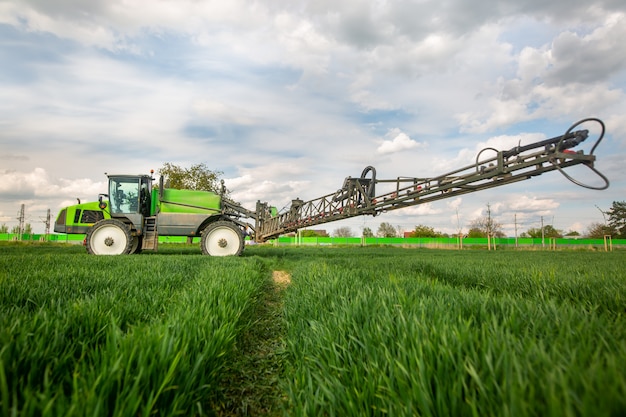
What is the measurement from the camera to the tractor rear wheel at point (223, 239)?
39.3 feet

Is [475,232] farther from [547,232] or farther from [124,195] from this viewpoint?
[124,195]

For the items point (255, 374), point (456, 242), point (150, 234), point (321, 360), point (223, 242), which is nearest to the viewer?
point (321, 360)

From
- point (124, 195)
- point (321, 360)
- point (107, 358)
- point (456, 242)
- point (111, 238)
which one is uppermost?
point (124, 195)

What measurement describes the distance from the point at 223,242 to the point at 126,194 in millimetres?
3863

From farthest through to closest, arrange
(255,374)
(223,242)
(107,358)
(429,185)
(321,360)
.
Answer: (223,242)
(429,185)
(255,374)
(321,360)
(107,358)

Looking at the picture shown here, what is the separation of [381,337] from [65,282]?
4.47 meters

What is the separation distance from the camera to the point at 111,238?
11148mm

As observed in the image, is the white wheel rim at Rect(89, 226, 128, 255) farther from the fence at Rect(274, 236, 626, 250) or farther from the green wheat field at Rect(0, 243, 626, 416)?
the fence at Rect(274, 236, 626, 250)

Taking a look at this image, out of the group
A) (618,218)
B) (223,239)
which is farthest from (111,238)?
(618,218)

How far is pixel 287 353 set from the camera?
293 centimetres

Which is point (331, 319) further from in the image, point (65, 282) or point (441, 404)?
point (65, 282)

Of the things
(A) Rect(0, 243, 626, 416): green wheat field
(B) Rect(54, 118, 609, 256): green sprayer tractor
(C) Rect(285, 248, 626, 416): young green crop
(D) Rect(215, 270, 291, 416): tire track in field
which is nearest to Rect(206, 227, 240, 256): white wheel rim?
(B) Rect(54, 118, 609, 256): green sprayer tractor

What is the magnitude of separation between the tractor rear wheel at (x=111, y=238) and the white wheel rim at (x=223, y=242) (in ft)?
9.03

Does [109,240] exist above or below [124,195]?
below
